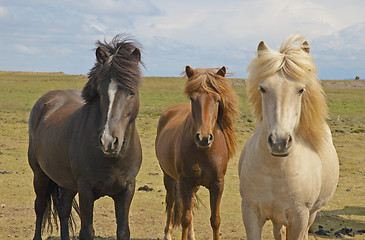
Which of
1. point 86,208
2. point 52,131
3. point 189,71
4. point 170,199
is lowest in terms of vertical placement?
point 170,199

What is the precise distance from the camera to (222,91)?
5.18 meters

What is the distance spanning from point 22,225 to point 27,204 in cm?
116

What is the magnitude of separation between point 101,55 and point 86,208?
1426 millimetres

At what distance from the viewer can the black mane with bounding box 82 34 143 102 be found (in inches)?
156

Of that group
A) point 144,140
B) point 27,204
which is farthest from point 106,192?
point 144,140

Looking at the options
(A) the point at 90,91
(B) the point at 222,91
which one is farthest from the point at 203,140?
(A) the point at 90,91

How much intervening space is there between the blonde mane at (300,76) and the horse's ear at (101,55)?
53.9 inches

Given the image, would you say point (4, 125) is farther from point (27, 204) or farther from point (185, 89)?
Answer: point (185, 89)

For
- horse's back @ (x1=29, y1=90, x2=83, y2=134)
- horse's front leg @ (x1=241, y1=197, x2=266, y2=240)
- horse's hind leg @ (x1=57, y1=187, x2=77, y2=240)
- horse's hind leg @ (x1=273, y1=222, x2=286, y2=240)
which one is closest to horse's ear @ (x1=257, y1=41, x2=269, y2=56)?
horse's front leg @ (x1=241, y1=197, x2=266, y2=240)

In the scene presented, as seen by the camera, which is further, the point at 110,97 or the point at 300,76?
the point at 110,97

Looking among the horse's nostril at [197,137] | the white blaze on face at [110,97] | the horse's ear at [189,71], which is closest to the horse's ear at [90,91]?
the white blaze on face at [110,97]

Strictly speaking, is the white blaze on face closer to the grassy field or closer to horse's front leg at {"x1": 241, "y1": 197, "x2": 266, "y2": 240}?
the grassy field

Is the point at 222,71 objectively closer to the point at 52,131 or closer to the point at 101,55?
the point at 101,55

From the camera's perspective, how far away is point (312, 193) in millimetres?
3596
